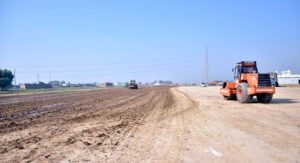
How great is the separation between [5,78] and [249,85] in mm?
90891

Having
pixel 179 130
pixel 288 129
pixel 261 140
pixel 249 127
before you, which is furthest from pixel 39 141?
pixel 288 129

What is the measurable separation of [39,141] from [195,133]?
4731 millimetres

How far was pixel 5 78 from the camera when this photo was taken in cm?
10088

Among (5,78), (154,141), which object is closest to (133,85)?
(5,78)

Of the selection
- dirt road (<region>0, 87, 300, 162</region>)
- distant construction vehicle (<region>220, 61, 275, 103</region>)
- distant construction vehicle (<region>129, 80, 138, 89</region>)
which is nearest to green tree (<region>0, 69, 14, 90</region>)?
distant construction vehicle (<region>129, 80, 138, 89</region>)

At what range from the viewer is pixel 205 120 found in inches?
576

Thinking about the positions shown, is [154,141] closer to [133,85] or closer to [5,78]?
[133,85]

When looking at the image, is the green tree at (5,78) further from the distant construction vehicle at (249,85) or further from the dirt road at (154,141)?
the dirt road at (154,141)

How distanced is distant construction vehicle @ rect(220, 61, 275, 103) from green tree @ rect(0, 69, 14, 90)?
84163mm

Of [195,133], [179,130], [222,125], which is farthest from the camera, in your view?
→ [222,125]

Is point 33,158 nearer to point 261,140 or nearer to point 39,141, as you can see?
point 39,141

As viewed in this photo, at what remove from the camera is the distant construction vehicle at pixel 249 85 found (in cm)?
2309

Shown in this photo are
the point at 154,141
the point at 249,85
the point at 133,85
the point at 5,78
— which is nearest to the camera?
the point at 154,141

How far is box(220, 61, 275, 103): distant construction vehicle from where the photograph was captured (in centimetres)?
2309
